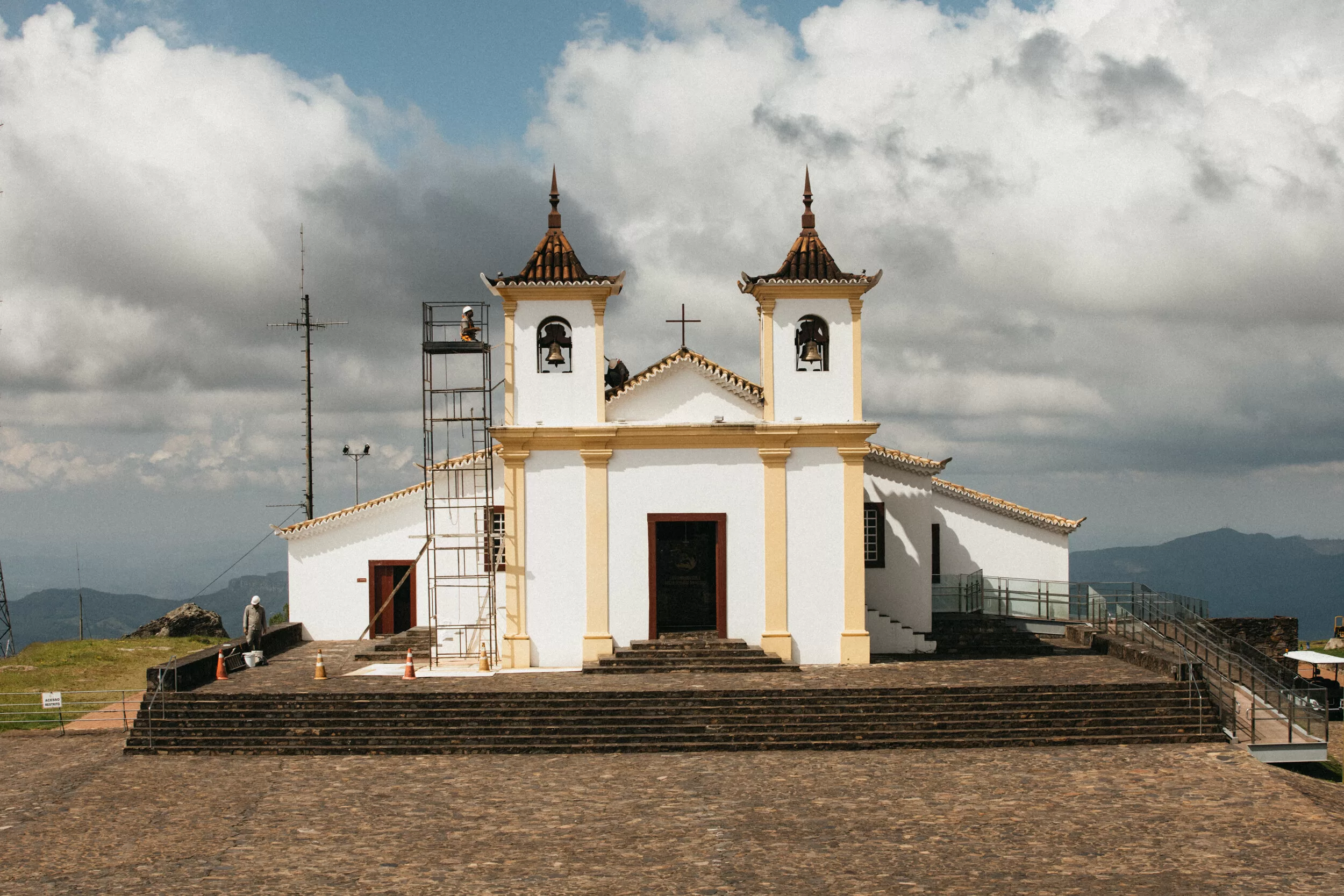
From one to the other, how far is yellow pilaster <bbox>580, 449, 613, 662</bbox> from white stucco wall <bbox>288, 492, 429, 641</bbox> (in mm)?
6959

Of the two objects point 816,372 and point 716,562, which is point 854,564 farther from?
point 816,372

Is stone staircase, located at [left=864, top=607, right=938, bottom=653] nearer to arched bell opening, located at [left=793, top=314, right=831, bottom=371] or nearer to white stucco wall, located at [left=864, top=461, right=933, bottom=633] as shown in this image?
white stucco wall, located at [left=864, top=461, right=933, bottom=633]

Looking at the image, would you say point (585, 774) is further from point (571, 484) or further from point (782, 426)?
point (782, 426)

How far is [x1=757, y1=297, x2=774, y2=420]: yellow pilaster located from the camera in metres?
21.7

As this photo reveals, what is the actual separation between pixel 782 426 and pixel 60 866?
14084 mm

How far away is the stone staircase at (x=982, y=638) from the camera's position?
2320 cm

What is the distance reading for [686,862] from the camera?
1180cm

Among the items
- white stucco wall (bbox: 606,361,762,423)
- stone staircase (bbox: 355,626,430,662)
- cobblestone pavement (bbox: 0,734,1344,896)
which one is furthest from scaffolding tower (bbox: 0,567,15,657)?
A: white stucco wall (bbox: 606,361,762,423)

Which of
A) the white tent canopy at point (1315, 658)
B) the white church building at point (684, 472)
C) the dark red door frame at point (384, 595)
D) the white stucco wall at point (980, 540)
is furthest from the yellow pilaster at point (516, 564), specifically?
the white tent canopy at point (1315, 658)

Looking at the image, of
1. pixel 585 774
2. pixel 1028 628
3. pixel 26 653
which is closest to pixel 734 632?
pixel 585 774

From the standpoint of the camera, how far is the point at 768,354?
21.7 m

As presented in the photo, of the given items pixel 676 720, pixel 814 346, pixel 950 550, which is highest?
pixel 814 346

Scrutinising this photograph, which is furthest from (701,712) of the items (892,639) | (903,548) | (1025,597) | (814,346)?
(1025,597)

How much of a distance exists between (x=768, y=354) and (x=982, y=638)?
8349mm
